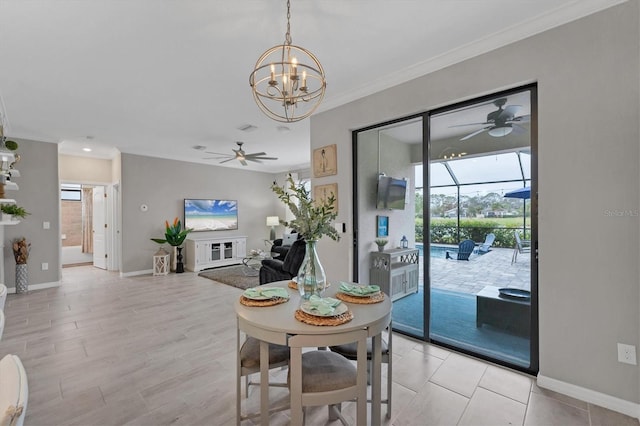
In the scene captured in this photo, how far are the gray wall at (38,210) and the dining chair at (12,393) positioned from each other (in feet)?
18.4

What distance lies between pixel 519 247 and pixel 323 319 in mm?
1918

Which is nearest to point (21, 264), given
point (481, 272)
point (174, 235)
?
point (174, 235)

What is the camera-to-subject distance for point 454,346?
2646 millimetres

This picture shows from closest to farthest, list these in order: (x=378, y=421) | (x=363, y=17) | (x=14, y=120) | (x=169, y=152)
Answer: (x=378, y=421) → (x=363, y=17) → (x=14, y=120) → (x=169, y=152)

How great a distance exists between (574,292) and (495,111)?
1542 mm

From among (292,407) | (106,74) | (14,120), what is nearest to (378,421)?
(292,407)

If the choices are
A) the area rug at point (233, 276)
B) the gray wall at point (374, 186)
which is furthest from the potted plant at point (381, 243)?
the area rug at point (233, 276)

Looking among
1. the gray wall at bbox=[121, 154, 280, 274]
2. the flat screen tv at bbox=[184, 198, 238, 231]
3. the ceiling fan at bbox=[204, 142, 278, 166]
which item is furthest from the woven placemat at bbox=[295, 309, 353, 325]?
the flat screen tv at bbox=[184, 198, 238, 231]

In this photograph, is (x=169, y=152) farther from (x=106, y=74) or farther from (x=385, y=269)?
(x=385, y=269)

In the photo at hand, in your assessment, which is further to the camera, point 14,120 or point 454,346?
point 14,120

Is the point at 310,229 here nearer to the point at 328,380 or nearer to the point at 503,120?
the point at 328,380

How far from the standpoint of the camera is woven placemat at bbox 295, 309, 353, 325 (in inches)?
54.6

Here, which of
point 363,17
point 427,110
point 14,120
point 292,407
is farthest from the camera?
point 14,120

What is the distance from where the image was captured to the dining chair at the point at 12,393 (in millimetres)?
681
